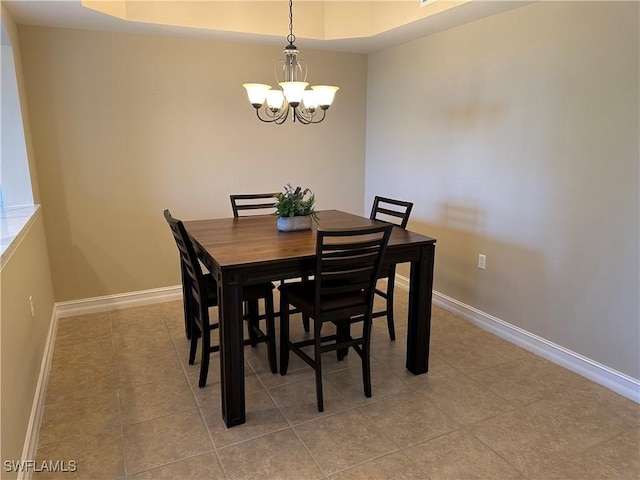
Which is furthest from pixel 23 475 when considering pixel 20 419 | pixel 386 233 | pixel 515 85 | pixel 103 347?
pixel 515 85

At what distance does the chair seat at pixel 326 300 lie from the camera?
2.44 meters

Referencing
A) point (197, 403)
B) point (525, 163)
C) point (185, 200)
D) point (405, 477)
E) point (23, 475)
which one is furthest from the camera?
point (185, 200)

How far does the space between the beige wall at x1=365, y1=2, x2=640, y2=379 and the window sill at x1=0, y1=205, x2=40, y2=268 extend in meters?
3.03

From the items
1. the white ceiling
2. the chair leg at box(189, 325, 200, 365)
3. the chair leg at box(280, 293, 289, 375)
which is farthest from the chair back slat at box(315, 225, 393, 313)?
the white ceiling

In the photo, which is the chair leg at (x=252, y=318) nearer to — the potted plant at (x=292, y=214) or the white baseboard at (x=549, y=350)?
the potted plant at (x=292, y=214)

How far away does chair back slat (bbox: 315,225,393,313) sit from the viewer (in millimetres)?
2209

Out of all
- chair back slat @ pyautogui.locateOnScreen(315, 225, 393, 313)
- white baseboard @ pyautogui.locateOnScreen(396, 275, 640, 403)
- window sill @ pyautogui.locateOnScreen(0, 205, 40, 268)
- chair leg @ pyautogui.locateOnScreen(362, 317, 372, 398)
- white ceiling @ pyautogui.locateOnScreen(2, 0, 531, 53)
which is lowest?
white baseboard @ pyautogui.locateOnScreen(396, 275, 640, 403)

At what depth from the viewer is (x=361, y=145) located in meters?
4.65

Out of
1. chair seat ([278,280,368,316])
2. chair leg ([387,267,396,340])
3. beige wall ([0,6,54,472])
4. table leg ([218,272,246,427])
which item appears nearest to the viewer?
beige wall ([0,6,54,472])

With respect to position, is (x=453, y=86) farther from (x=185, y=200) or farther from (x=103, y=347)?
(x=103, y=347)

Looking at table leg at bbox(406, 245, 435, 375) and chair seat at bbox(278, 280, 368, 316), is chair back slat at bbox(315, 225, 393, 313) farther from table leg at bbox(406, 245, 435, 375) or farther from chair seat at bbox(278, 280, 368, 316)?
table leg at bbox(406, 245, 435, 375)

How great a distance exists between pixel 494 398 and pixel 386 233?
1169mm

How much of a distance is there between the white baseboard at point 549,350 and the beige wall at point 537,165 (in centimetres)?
5

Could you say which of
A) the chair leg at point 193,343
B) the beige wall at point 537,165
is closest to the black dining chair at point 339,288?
the chair leg at point 193,343
